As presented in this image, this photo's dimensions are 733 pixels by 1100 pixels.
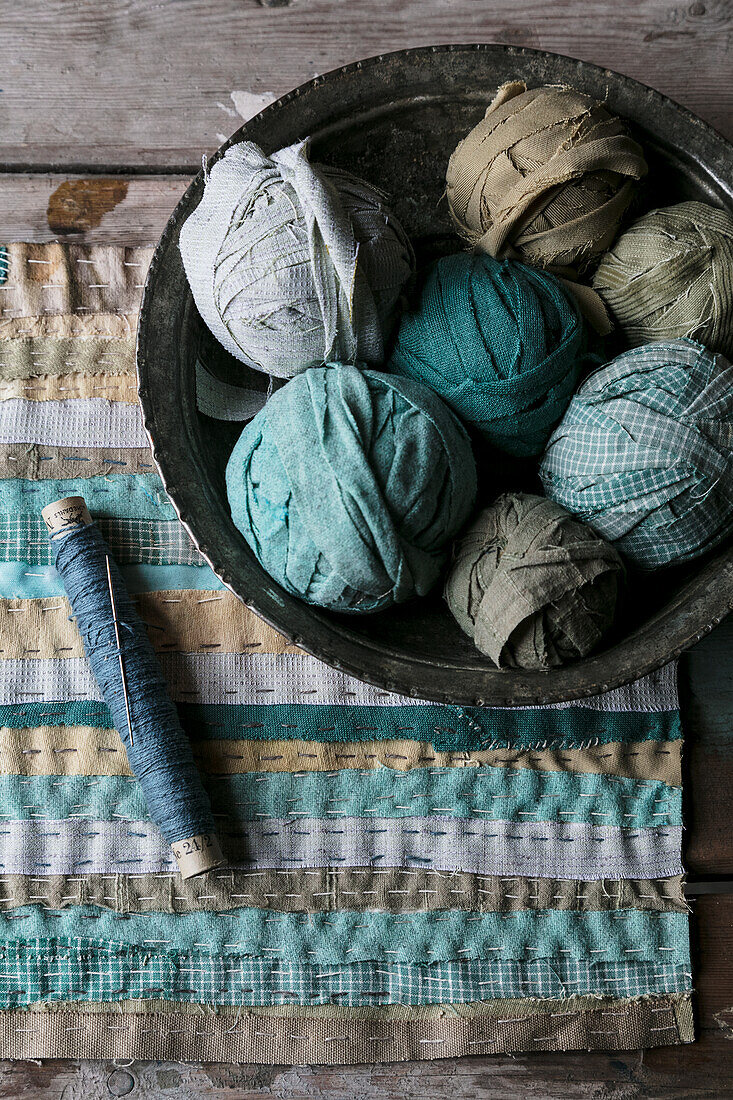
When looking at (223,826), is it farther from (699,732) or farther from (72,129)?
(72,129)

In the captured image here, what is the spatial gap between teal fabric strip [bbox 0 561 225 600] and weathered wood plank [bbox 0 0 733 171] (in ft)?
1.11

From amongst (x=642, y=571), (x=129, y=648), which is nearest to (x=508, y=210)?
(x=642, y=571)

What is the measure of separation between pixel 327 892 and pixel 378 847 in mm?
51

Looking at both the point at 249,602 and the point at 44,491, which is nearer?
the point at 249,602

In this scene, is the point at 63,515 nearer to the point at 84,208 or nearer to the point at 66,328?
the point at 66,328

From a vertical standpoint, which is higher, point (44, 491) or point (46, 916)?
point (44, 491)

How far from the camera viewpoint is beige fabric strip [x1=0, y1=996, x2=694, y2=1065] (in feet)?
2.06

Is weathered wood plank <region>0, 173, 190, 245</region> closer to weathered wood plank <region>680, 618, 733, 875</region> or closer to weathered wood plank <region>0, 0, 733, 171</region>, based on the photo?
weathered wood plank <region>0, 0, 733, 171</region>

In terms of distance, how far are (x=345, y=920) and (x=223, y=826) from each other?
0.38 ft

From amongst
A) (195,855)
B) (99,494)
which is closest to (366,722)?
(195,855)

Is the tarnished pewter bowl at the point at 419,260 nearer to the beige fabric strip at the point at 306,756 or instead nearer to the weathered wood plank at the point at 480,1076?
the beige fabric strip at the point at 306,756

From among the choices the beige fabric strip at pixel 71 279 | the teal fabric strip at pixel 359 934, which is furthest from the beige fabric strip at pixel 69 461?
the teal fabric strip at pixel 359 934

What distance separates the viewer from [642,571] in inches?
21.9

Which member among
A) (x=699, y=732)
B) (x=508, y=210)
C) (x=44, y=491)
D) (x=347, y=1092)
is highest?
(x=508, y=210)
